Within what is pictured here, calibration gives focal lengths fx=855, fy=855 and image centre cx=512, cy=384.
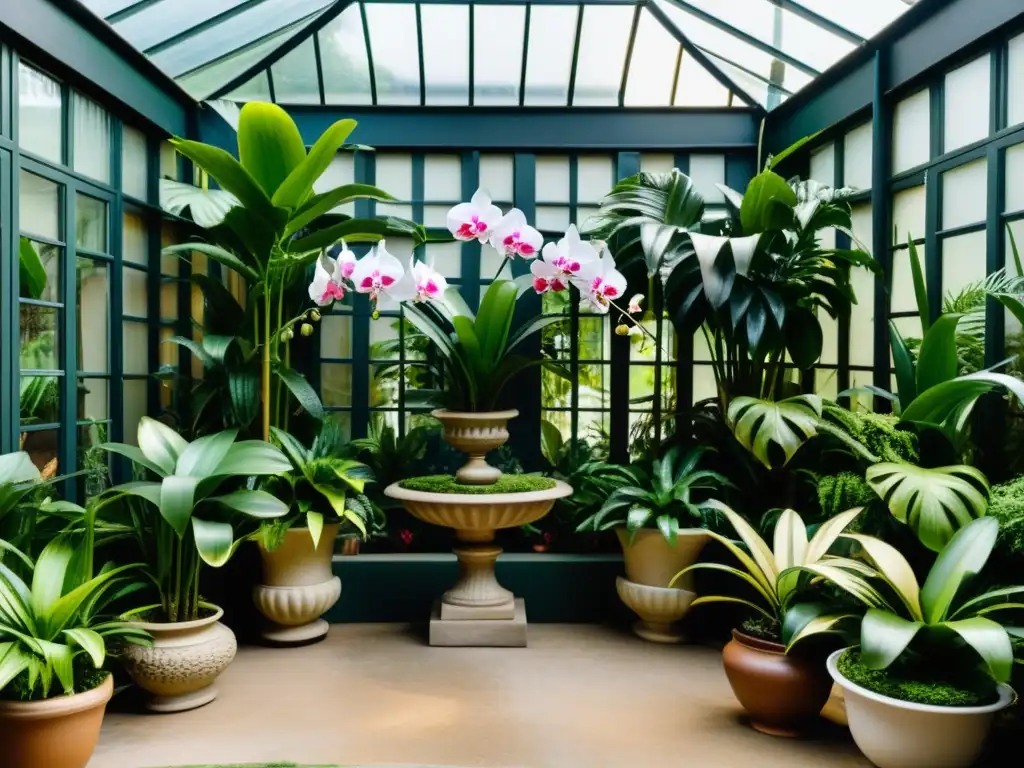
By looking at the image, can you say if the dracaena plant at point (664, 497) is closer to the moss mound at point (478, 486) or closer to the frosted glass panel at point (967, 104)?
the moss mound at point (478, 486)

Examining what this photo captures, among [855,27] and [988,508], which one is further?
[855,27]

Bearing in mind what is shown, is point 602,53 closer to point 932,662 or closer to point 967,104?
point 967,104

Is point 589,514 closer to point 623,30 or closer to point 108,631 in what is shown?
point 108,631

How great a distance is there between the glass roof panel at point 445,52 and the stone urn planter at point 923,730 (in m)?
3.47

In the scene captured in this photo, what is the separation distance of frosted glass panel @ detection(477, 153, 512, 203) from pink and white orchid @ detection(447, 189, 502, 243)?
4.25 feet

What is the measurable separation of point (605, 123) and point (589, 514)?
79.7 inches

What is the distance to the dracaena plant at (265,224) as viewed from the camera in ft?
10.7

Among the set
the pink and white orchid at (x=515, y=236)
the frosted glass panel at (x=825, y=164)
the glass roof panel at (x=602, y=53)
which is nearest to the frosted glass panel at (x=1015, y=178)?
the frosted glass panel at (x=825, y=164)

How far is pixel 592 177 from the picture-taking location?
Result: 450 centimetres

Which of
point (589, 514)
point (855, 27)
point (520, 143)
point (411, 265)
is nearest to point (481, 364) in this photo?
point (411, 265)

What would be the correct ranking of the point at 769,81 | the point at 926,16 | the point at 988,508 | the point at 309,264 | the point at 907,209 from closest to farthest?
the point at 988,508, the point at 926,16, the point at 907,209, the point at 309,264, the point at 769,81

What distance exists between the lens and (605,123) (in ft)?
14.6

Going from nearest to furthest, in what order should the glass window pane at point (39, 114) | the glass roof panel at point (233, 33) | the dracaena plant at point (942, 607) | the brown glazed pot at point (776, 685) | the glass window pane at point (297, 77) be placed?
the dracaena plant at point (942, 607) < the brown glazed pot at point (776, 685) < the glass window pane at point (39, 114) < the glass roof panel at point (233, 33) < the glass window pane at point (297, 77)

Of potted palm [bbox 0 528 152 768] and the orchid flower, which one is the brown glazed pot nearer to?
the orchid flower
